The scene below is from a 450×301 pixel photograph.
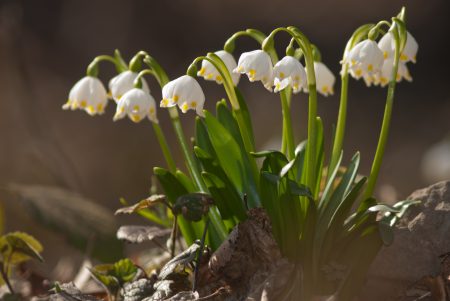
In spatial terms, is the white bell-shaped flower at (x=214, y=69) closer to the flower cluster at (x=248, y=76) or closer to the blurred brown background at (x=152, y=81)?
the flower cluster at (x=248, y=76)

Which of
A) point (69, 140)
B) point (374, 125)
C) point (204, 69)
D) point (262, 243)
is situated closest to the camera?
point (262, 243)

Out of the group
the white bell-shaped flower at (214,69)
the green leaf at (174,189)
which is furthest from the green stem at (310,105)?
the green leaf at (174,189)

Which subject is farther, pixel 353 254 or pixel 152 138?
pixel 152 138

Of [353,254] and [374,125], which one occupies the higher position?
[353,254]

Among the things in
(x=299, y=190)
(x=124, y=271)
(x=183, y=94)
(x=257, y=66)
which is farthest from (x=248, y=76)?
(x=124, y=271)

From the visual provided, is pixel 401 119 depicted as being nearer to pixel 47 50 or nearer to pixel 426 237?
pixel 47 50

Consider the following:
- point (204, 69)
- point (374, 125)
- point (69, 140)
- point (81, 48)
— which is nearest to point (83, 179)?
point (69, 140)

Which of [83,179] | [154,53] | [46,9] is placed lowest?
[83,179]
